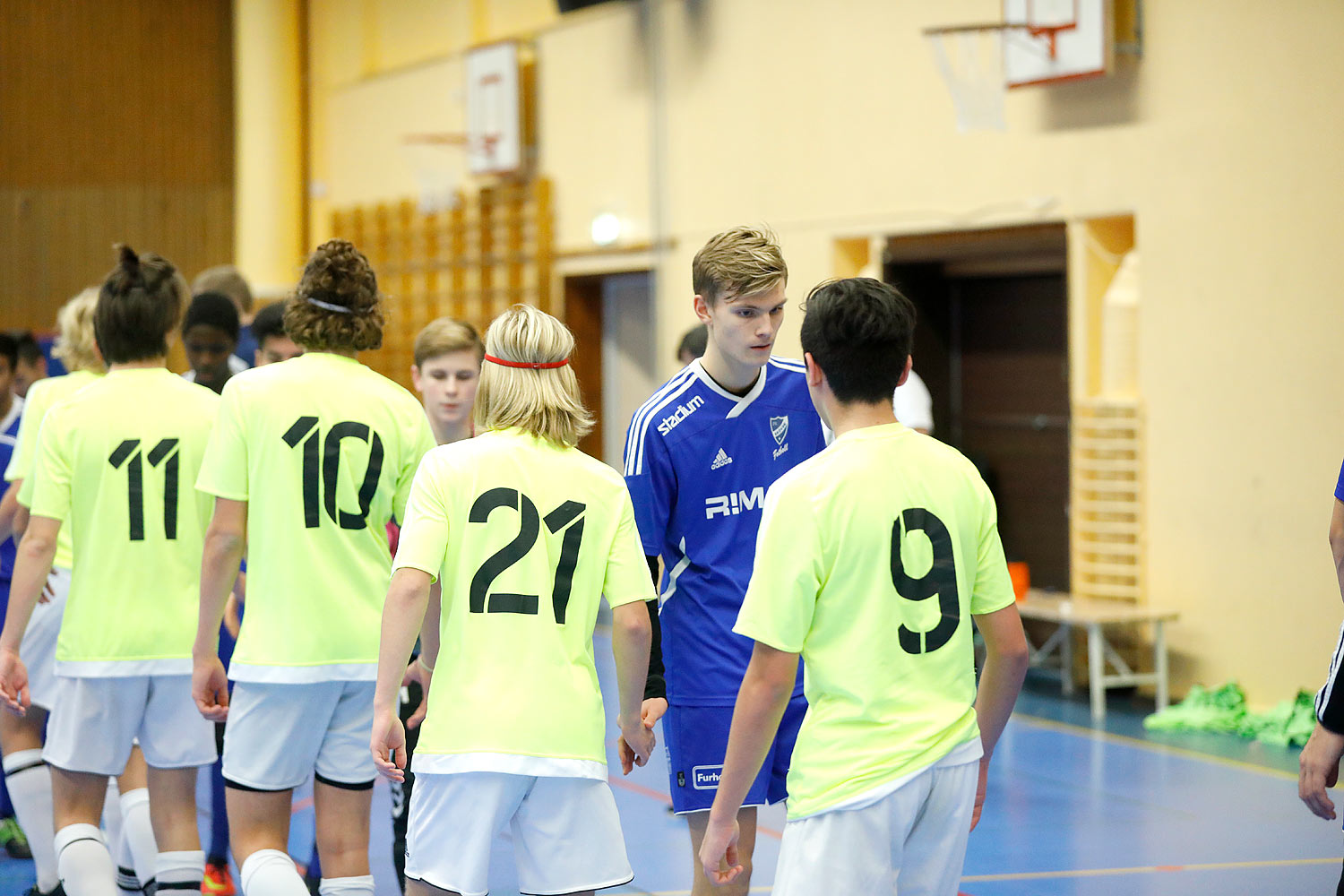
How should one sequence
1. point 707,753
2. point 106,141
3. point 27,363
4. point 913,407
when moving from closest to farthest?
point 707,753 → point 27,363 → point 913,407 → point 106,141

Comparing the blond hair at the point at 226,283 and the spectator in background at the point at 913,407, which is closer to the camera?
the blond hair at the point at 226,283

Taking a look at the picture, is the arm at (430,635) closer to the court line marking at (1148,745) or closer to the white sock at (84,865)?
the white sock at (84,865)

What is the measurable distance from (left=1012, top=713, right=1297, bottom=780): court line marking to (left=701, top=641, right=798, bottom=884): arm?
4532mm

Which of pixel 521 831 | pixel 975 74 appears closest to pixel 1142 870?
pixel 521 831

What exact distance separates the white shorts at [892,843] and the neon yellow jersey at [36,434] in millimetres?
2304

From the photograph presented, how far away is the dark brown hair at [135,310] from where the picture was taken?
3.48m

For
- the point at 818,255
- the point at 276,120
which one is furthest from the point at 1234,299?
the point at 276,120

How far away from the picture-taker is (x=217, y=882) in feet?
13.9

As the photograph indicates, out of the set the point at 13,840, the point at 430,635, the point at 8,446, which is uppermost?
the point at 8,446

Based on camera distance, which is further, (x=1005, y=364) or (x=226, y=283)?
(x=1005, y=364)

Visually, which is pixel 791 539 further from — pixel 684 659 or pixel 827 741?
pixel 684 659

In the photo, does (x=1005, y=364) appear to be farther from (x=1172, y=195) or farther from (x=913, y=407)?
(x=1172, y=195)

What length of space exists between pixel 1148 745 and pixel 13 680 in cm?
510

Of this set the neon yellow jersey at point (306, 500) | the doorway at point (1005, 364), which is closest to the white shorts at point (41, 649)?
the neon yellow jersey at point (306, 500)
